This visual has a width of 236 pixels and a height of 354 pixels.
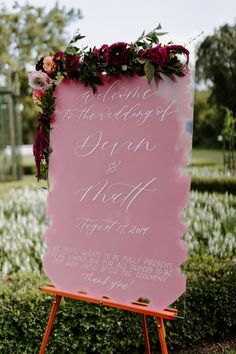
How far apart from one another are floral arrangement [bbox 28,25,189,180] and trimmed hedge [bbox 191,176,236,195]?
16.1 ft

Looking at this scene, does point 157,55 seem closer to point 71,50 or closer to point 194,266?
point 71,50

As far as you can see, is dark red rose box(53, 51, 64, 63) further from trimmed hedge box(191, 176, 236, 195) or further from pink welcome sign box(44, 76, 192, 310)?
trimmed hedge box(191, 176, 236, 195)

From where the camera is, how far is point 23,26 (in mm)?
17906

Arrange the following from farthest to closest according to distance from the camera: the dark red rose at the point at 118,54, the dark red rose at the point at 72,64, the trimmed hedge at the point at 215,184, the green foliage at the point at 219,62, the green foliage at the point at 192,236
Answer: the trimmed hedge at the point at 215,184 → the green foliage at the point at 219,62 → the green foliage at the point at 192,236 → the dark red rose at the point at 72,64 → the dark red rose at the point at 118,54

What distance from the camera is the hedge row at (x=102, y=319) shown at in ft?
12.5

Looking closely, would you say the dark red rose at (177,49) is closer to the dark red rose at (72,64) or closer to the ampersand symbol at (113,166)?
the dark red rose at (72,64)

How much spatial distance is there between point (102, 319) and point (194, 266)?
3.10ft

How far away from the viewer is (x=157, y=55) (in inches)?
110

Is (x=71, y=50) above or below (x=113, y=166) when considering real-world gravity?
above

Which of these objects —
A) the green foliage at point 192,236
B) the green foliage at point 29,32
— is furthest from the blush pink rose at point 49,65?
the green foliage at point 29,32

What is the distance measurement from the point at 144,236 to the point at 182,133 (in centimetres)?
62

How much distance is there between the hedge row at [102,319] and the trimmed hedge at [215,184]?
359 centimetres

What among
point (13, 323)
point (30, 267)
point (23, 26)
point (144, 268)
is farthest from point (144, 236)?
point (23, 26)

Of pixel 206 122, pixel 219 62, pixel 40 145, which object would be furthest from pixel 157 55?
pixel 206 122
